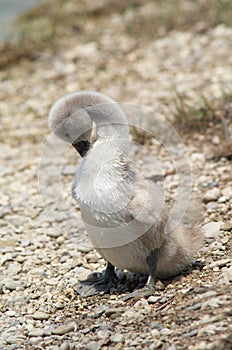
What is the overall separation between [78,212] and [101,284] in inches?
73.4

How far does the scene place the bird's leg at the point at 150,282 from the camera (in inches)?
199

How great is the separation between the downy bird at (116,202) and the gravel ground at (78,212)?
0.21m

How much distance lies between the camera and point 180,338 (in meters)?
4.16

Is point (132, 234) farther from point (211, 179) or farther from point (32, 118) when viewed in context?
point (32, 118)

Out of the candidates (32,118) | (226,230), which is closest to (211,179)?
(226,230)

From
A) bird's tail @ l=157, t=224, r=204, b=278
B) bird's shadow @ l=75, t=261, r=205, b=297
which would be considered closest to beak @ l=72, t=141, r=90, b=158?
bird's tail @ l=157, t=224, r=204, b=278

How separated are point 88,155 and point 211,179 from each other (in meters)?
2.37

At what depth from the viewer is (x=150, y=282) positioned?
5125 millimetres

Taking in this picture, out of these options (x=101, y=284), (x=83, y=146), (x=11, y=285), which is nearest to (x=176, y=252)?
(x=101, y=284)

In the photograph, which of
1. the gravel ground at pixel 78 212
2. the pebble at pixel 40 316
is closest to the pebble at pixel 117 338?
the gravel ground at pixel 78 212

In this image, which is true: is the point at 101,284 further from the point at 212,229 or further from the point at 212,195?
the point at 212,195

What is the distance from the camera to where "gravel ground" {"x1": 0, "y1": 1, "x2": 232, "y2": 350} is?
451 centimetres

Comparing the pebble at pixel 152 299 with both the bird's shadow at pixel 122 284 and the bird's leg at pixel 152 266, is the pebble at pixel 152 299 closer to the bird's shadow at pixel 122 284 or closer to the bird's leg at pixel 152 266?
the bird's leg at pixel 152 266

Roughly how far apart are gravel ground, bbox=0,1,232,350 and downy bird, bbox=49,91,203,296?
8.2 inches
